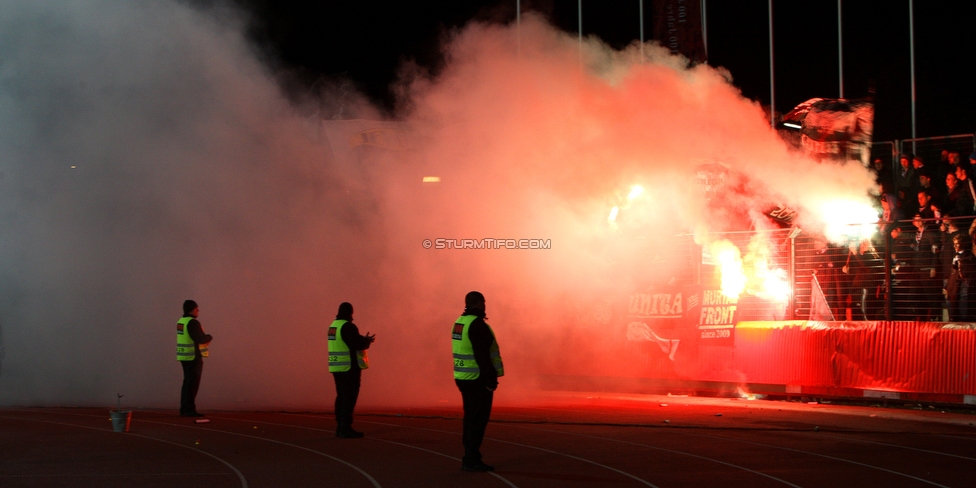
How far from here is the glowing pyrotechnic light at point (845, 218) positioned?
48.4 ft

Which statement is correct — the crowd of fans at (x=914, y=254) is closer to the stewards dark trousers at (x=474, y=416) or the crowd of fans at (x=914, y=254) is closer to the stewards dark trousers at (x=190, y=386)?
the stewards dark trousers at (x=474, y=416)

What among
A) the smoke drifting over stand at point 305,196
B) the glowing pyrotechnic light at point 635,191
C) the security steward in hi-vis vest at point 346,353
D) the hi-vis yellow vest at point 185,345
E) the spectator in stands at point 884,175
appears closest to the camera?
the security steward in hi-vis vest at point 346,353

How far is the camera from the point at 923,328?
13.7 metres

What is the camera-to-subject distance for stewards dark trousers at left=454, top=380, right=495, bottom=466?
820cm

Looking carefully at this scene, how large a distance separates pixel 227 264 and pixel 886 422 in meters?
12.2

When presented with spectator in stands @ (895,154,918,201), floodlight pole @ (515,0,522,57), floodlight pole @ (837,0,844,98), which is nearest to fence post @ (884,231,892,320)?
spectator in stands @ (895,154,918,201)

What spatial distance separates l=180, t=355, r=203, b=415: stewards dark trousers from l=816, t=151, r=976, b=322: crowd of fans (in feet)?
33.3

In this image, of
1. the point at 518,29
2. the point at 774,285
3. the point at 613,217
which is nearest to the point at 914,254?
the point at 774,285

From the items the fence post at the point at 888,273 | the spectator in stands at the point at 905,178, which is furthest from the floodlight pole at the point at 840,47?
the fence post at the point at 888,273

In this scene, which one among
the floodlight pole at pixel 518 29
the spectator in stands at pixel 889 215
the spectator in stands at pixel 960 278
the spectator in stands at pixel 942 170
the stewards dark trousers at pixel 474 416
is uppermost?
the floodlight pole at pixel 518 29

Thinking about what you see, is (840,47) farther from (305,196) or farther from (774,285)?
(305,196)

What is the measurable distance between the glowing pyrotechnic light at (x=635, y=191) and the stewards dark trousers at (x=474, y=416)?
31.5ft

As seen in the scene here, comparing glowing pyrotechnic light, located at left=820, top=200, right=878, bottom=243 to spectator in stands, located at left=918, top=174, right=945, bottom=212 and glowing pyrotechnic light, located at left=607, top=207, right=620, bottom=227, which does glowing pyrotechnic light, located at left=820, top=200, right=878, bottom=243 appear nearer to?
spectator in stands, located at left=918, top=174, right=945, bottom=212

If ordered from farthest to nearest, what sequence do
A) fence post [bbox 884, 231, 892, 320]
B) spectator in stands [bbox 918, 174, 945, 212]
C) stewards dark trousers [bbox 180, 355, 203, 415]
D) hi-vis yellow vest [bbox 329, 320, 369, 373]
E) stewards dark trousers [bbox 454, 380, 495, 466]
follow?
1. fence post [bbox 884, 231, 892, 320]
2. spectator in stands [bbox 918, 174, 945, 212]
3. stewards dark trousers [bbox 180, 355, 203, 415]
4. hi-vis yellow vest [bbox 329, 320, 369, 373]
5. stewards dark trousers [bbox 454, 380, 495, 466]
